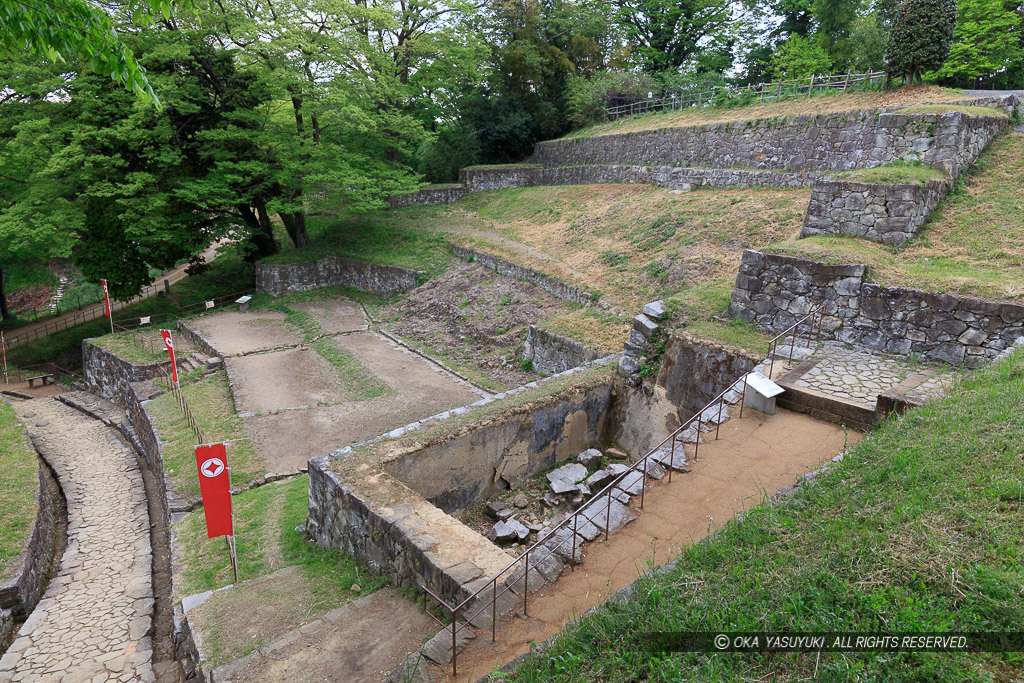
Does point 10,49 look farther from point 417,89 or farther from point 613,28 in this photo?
point 613,28

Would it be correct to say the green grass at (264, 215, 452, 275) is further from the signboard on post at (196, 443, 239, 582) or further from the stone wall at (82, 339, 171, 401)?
the signboard on post at (196, 443, 239, 582)

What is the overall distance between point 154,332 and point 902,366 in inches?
840

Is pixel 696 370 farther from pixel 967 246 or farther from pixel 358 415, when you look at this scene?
pixel 358 415

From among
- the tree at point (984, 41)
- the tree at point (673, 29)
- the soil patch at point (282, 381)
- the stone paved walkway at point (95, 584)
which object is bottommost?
the stone paved walkway at point (95, 584)

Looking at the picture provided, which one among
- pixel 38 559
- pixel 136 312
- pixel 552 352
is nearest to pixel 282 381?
pixel 38 559

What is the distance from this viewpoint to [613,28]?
31609 mm

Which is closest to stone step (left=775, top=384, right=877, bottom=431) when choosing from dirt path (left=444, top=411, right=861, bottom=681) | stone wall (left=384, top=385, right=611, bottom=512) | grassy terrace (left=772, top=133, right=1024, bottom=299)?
dirt path (left=444, top=411, right=861, bottom=681)

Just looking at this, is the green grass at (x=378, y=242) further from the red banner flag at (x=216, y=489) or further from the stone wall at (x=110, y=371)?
the red banner flag at (x=216, y=489)

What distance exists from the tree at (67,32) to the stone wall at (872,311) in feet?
30.4

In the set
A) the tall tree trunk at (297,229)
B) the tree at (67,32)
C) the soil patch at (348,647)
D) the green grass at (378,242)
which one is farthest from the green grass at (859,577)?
the tall tree trunk at (297,229)

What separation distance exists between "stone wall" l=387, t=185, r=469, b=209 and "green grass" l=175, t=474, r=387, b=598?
70.2 feet

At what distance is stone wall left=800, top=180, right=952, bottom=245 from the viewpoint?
1066cm

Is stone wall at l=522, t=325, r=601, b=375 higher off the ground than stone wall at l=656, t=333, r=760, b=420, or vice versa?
stone wall at l=656, t=333, r=760, b=420

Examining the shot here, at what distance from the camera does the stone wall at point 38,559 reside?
8523 millimetres
